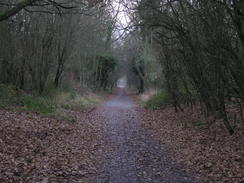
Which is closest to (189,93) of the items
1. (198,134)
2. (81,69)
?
(198,134)

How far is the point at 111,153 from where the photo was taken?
9.07 meters

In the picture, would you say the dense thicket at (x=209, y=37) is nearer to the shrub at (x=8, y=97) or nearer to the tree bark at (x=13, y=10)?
the tree bark at (x=13, y=10)

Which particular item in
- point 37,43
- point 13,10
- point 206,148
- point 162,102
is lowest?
point 206,148

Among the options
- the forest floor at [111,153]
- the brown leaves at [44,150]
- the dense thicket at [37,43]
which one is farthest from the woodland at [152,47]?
the brown leaves at [44,150]

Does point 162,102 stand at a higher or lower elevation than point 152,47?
lower

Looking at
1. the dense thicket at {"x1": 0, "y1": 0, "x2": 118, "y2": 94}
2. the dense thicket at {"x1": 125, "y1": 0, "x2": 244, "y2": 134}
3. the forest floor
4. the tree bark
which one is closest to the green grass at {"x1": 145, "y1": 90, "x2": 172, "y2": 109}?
the dense thicket at {"x1": 0, "y1": 0, "x2": 118, "y2": 94}

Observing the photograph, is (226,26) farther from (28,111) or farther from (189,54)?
(28,111)

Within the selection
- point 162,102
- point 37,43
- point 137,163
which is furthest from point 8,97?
point 162,102

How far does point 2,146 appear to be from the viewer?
8.13m

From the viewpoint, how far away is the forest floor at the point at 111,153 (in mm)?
6746

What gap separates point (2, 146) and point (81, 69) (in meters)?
26.0

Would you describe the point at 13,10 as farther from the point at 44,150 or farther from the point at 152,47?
Result: the point at 152,47

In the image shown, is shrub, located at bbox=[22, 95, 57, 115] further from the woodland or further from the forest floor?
the forest floor

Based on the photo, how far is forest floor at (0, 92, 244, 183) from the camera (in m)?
6.75
